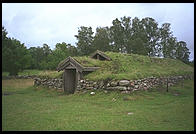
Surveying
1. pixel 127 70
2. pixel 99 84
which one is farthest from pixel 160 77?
pixel 99 84

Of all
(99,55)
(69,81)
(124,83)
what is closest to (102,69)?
(69,81)

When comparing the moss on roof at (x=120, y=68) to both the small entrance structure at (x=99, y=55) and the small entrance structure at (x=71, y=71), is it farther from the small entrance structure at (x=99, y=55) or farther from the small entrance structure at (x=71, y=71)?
the small entrance structure at (x=99, y=55)

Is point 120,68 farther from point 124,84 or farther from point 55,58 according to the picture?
point 55,58

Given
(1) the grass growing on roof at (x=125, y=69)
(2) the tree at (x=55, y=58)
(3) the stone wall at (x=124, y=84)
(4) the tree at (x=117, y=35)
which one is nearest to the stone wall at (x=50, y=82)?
(3) the stone wall at (x=124, y=84)

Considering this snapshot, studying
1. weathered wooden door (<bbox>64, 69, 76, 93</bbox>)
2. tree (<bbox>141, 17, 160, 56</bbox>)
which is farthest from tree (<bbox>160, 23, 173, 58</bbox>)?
weathered wooden door (<bbox>64, 69, 76, 93</bbox>)

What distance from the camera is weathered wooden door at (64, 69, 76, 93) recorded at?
2098 cm

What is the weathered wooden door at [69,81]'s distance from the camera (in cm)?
2098

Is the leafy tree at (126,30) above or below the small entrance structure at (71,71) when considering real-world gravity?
above

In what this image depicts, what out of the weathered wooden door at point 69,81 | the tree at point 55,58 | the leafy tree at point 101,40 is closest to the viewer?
the weathered wooden door at point 69,81

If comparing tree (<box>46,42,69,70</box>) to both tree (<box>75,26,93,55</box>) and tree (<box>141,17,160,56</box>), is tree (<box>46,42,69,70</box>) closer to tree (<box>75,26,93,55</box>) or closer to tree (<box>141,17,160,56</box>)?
tree (<box>75,26,93,55</box>)

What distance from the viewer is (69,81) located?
21.3 meters

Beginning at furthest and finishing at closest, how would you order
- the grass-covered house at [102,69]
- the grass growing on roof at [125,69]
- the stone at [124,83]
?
the grass-covered house at [102,69] → the grass growing on roof at [125,69] → the stone at [124,83]

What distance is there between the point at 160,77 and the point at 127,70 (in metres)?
3.26

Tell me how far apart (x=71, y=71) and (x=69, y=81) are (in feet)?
3.30
